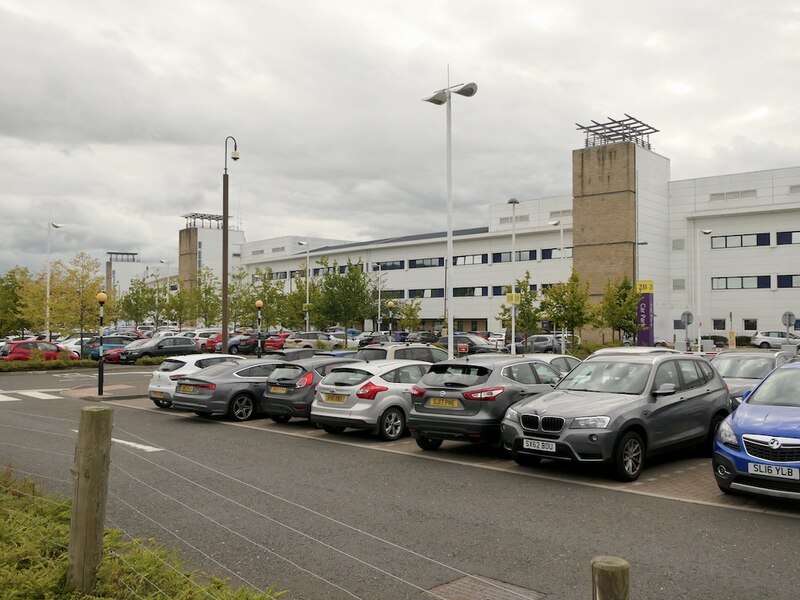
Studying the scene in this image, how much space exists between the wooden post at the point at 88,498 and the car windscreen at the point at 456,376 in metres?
7.42

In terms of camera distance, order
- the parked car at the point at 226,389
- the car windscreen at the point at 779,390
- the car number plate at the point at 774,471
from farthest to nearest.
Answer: the parked car at the point at 226,389, the car windscreen at the point at 779,390, the car number plate at the point at 774,471

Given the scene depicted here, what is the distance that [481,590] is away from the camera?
Answer: 5.29 meters

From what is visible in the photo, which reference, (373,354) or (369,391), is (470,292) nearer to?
(373,354)

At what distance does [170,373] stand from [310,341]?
27590 mm

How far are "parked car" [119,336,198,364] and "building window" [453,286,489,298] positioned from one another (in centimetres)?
3708

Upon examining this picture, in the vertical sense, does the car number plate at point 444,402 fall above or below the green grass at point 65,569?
above

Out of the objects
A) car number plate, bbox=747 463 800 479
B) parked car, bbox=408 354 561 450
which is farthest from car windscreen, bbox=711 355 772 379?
car number plate, bbox=747 463 800 479

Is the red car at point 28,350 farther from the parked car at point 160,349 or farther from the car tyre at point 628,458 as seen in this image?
the car tyre at point 628,458

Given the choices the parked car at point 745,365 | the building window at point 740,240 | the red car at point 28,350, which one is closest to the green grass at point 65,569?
the parked car at point 745,365

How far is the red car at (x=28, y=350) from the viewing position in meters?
33.4

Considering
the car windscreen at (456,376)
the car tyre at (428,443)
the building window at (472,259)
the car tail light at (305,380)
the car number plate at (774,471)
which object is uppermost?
the building window at (472,259)

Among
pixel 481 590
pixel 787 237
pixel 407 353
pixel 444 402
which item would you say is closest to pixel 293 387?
pixel 407 353

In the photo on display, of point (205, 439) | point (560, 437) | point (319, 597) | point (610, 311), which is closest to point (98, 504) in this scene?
point (319, 597)

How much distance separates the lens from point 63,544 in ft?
16.4
